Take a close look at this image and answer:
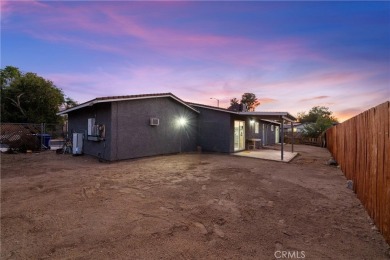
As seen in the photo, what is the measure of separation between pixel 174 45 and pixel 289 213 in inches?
418

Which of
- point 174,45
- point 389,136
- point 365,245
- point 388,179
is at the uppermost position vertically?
point 174,45

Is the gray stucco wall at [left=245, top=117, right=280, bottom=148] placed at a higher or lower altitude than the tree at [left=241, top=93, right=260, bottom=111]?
lower

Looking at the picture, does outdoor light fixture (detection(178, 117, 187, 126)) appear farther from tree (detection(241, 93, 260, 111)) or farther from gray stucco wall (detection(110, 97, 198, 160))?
tree (detection(241, 93, 260, 111))

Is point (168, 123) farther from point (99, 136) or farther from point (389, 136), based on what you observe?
point (389, 136)

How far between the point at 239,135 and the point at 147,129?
746 centimetres

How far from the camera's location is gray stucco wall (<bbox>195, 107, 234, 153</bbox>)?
48.1ft

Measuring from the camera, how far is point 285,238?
11.1ft

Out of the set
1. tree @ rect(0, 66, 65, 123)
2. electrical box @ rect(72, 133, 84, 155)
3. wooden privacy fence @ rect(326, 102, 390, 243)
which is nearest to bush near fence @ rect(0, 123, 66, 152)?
electrical box @ rect(72, 133, 84, 155)

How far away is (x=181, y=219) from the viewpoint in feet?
13.4

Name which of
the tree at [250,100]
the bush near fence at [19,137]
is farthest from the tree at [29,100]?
the tree at [250,100]

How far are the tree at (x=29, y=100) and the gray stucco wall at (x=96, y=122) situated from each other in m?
18.2

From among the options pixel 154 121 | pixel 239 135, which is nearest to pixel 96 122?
pixel 154 121

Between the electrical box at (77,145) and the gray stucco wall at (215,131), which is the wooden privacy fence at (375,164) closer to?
the gray stucco wall at (215,131)

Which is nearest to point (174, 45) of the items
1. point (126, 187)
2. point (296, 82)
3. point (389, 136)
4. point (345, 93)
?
point (126, 187)
